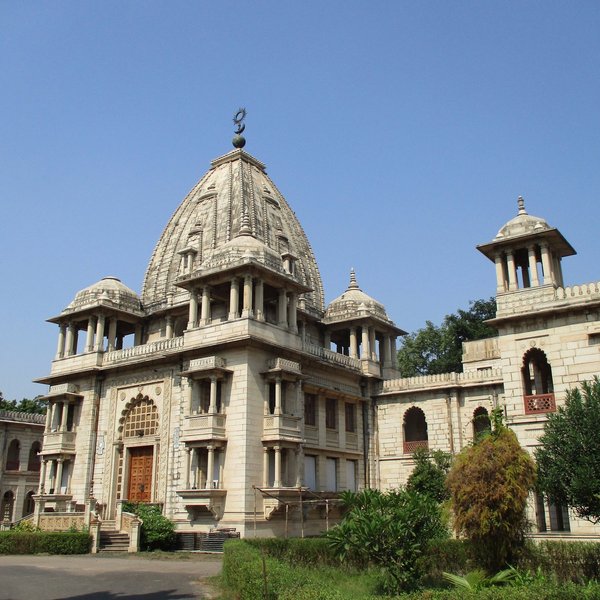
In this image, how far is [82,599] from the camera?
591 inches

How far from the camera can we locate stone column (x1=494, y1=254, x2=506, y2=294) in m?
26.3

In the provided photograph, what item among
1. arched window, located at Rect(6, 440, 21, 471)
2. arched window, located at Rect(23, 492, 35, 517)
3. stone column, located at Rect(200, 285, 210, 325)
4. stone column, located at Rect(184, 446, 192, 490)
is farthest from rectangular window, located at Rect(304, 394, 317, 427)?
arched window, located at Rect(6, 440, 21, 471)

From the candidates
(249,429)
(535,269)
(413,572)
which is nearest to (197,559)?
(249,429)

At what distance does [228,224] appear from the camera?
38750mm

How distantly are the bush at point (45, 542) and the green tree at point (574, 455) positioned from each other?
1790cm

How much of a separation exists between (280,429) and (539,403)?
10.5 metres

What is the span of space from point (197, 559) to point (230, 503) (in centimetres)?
298

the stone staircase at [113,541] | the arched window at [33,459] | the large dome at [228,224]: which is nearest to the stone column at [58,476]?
the stone staircase at [113,541]

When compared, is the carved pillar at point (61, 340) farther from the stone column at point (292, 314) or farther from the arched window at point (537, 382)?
the arched window at point (537, 382)

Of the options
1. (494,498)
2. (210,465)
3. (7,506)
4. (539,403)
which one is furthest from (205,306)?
(7,506)

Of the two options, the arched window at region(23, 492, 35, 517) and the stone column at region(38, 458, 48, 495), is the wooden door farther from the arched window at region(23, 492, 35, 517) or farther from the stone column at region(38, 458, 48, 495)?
the arched window at region(23, 492, 35, 517)

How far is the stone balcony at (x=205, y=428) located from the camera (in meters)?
26.9

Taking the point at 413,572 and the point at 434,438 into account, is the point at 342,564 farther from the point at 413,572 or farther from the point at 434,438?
the point at 434,438

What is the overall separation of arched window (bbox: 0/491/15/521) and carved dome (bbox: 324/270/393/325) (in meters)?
27.1
